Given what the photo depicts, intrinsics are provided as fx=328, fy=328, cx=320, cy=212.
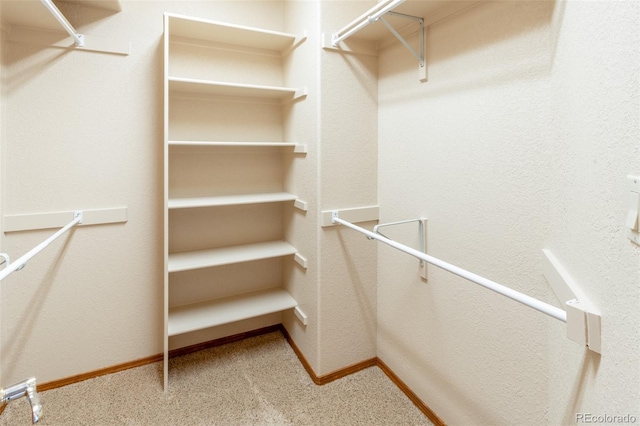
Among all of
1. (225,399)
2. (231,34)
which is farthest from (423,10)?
(225,399)

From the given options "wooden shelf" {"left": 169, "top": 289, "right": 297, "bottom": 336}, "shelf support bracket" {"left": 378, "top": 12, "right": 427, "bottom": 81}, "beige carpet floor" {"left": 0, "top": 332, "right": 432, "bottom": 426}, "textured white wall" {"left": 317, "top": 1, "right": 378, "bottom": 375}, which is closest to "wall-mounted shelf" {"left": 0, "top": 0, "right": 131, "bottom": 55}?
"textured white wall" {"left": 317, "top": 1, "right": 378, "bottom": 375}

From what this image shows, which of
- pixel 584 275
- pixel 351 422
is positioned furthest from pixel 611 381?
pixel 351 422

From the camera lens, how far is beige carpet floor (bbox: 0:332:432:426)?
169cm

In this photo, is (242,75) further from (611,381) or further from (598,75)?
(611,381)

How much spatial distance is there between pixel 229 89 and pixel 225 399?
5.90ft

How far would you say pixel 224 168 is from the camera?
7.28 feet

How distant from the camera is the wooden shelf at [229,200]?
1.88 meters

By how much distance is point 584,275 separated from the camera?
2.48 ft

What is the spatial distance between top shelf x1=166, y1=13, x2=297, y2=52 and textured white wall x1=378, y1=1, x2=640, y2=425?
0.68 metres

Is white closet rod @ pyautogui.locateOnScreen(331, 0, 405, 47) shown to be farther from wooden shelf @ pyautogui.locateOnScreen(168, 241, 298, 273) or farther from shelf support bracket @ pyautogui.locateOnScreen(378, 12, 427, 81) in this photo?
wooden shelf @ pyautogui.locateOnScreen(168, 241, 298, 273)

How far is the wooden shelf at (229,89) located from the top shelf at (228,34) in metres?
0.30

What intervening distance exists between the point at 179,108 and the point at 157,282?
1.12 meters

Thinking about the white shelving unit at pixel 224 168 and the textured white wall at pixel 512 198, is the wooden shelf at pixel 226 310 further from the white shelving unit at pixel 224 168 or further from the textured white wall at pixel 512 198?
the textured white wall at pixel 512 198

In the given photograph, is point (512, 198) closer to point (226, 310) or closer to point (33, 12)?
point (226, 310)
